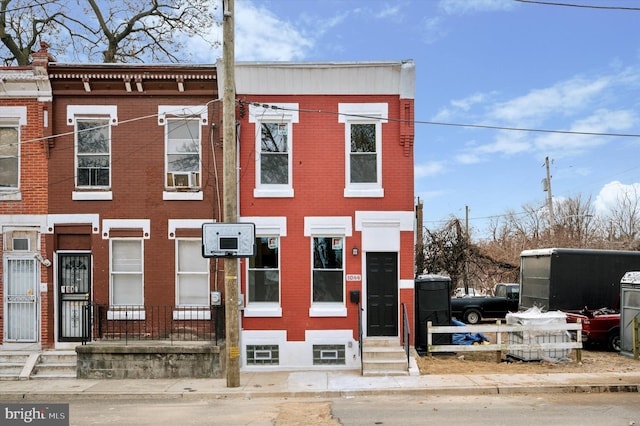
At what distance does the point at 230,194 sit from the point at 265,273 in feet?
10.1

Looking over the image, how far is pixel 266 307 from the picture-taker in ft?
43.1

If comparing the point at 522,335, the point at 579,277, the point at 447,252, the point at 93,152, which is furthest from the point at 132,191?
the point at 447,252

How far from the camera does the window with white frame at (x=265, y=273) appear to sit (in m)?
13.3

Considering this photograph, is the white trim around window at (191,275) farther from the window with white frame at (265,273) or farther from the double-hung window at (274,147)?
the double-hung window at (274,147)

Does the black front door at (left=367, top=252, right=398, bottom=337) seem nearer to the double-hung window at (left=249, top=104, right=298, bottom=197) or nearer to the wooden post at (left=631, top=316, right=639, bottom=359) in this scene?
the double-hung window at (left=249, top=104, right=298, bottom=197)

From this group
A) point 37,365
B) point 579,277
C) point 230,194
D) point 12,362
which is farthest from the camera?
point 579,277

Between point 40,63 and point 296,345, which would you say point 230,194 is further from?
point 40,63

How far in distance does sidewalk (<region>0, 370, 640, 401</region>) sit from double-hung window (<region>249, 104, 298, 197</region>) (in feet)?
14.9

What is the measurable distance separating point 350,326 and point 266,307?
2106mm

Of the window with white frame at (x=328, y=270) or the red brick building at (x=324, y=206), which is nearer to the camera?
the red brick building at (x=324, y=206)

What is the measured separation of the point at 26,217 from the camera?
43.3ft

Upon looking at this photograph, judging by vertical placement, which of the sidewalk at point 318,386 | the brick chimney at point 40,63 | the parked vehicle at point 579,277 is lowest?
the sidewalk at point 318,386

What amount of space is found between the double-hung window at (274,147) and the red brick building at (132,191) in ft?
3.34

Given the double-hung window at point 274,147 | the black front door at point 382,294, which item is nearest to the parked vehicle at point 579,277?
the black front door at point 382,294
